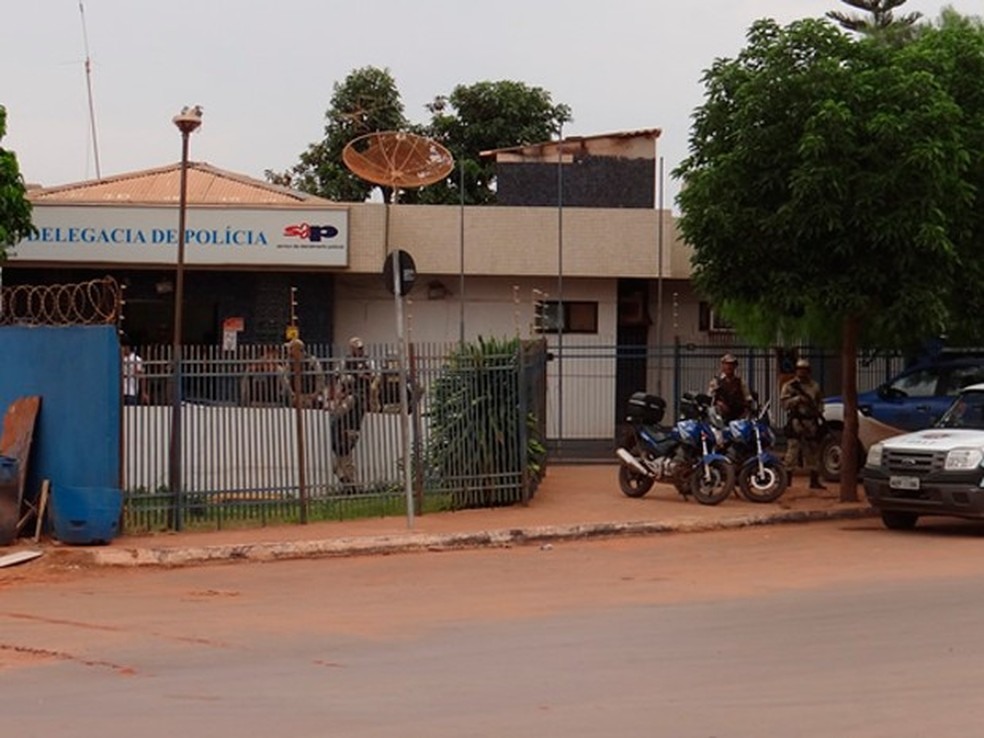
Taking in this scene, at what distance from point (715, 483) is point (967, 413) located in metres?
3.09

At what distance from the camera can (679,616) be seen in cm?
1180

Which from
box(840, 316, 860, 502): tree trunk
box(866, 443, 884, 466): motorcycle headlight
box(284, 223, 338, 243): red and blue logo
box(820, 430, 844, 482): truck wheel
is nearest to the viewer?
box(866, 443, 884, 466): motorcycle headlight

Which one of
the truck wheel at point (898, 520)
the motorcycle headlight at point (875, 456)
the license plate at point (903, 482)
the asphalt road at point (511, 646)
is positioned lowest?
the asphalt road at point (511, 646)

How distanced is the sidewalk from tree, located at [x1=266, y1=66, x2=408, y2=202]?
90.9 feet

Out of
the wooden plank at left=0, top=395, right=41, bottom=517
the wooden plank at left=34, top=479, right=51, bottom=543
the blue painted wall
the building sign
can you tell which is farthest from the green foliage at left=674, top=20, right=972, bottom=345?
A: the building sign

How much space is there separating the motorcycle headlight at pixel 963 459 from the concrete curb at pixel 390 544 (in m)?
2.50

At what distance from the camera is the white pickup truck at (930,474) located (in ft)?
55.0

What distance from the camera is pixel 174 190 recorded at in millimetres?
30719

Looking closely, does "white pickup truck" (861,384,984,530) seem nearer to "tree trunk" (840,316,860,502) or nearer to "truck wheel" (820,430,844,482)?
"tree trunk" (840,316,860,502)

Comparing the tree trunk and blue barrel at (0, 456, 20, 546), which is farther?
the tree trunk

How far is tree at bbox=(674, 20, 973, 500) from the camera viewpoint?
18094mm

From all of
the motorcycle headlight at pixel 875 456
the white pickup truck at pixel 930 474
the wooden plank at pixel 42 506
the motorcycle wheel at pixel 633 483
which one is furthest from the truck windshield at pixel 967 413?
the wooden plank at pixel 42 506

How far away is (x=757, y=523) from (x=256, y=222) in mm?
13308

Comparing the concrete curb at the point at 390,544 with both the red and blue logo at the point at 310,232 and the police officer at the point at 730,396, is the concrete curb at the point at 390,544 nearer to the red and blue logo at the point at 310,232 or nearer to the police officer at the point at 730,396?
the police officer at the point at 730,396
